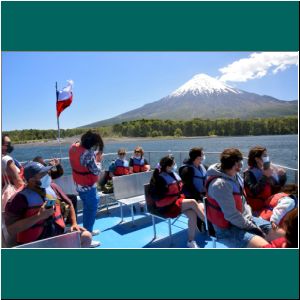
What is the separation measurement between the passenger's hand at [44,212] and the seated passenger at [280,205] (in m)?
1.61

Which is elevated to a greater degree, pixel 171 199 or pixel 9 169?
pixel 9 169

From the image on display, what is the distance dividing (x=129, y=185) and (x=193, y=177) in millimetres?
1066

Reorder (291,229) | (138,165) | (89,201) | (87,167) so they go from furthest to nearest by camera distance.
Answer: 1. (138,165)
2. (89,201)
3. (87,167)
4. (291,229)

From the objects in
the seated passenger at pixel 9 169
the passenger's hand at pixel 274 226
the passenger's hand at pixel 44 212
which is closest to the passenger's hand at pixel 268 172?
the passenger's hand at pixel 274 226

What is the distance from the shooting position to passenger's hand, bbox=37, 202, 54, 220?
77.9 inches

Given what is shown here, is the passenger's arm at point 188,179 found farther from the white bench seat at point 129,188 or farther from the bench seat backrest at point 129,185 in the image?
the bench seat backrest at point 129,185

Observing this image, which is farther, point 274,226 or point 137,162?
point 137,162

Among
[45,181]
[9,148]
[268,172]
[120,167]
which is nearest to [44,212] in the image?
[45,181]

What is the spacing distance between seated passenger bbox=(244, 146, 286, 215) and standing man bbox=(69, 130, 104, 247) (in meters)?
1.54

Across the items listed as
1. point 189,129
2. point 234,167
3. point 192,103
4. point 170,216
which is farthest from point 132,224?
point 192,103

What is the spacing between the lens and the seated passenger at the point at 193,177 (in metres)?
3.34

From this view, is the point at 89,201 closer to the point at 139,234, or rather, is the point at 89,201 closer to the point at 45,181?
the point at 139,234

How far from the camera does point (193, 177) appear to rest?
334 centimetres

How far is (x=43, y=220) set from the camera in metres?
2.04
